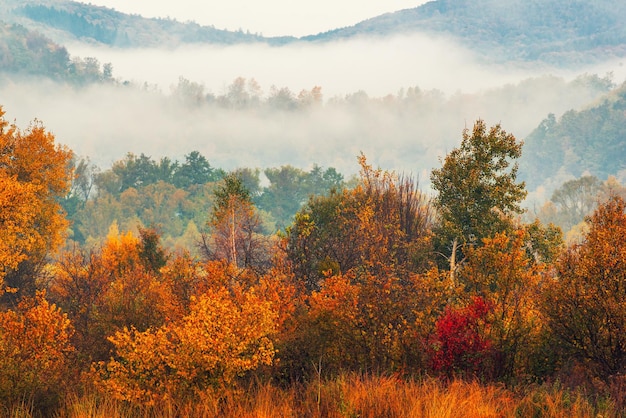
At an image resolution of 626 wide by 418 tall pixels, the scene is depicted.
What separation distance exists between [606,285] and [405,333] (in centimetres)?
634

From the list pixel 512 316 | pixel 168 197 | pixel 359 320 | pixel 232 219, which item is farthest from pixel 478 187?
pixel 168 197

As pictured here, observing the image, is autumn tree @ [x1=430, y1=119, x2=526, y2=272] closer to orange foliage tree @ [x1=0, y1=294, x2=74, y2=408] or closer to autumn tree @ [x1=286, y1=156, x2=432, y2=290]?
autumn tree @ [x1=286, y1=156, x2=432, y2=290]

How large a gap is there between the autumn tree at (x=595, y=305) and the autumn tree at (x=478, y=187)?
1625cm

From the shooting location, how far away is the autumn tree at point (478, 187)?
36.1 metres

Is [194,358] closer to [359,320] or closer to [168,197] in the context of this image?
[359,320]

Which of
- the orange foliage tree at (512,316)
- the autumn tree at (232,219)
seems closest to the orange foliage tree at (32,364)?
the orange foliage tree at (512,316)

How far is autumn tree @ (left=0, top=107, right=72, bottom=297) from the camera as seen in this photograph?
131 feet

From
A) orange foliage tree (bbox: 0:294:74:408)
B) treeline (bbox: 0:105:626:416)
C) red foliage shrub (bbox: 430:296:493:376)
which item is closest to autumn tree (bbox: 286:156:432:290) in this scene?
treeline (bbox: 0:105:626:416)

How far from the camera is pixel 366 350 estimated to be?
19.1m

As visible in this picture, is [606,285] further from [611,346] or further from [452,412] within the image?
[452,412]

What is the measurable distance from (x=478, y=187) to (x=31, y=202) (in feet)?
100

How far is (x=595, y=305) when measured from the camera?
18.4m

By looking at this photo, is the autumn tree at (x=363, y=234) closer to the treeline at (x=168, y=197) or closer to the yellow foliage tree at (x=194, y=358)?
the yellow foliage tree at (x=194, y=358)

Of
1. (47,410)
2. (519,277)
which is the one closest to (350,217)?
(519,277)
